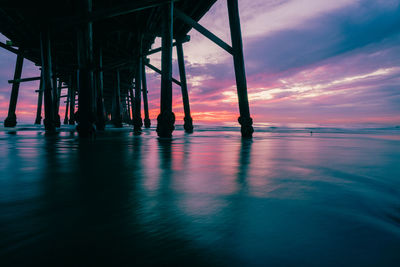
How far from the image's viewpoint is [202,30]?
4512 millimetres

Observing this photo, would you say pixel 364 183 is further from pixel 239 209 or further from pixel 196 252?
pixel 196 252

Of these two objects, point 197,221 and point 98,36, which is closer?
point 197,221

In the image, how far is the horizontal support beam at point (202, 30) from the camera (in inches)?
177

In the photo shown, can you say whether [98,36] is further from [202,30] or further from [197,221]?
[197,221]

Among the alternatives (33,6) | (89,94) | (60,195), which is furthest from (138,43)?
(60,195)

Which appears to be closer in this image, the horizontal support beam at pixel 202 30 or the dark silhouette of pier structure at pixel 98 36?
the dark silhouette of pier structure at pixel 98 36

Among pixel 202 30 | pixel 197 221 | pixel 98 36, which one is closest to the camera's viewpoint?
pixel 197 221

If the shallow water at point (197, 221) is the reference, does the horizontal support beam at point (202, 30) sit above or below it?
above

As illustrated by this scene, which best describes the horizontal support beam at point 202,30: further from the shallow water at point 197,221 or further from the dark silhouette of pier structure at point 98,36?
the shallow water at point 197,221

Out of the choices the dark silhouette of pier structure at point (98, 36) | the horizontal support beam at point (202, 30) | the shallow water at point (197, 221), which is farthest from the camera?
the horizontal support beam at point (202, 30)

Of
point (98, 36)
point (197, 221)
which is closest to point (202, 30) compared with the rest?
point (197, 221)

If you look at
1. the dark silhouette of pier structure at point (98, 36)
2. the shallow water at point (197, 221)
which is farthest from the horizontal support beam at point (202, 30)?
the shallow water at point (197, 221)

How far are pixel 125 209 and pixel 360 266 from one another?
31.4 inches

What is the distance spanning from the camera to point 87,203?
3.07ft
